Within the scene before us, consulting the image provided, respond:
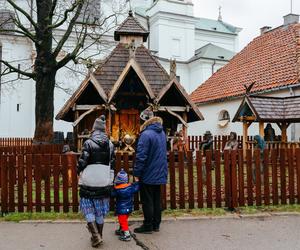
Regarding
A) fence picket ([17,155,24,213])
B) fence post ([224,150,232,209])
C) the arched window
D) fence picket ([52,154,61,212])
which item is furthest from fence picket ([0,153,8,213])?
the arched window

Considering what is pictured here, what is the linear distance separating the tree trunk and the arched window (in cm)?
1173

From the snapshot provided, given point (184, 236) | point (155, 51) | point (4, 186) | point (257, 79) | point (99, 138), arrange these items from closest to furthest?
point (99, 138), point (184, 236), point (4, 186), point (257, 79), point (155, 51)

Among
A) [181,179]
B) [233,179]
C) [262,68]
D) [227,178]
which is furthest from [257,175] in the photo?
[262,68]

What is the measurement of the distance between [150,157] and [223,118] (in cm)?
1743

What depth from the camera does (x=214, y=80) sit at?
2550cm

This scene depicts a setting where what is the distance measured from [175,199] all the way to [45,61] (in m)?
8.82

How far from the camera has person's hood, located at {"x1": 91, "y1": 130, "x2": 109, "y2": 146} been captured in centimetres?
561

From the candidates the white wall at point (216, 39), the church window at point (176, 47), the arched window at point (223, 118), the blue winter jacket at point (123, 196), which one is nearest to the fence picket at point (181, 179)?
the blue winter jacket at point (123, 196)

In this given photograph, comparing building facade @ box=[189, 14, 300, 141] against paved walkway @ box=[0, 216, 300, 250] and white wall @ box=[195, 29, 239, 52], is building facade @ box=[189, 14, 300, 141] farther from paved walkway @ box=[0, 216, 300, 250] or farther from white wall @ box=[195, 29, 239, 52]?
white wall @ box=[195, 29, 239, 52]

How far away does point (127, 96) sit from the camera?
12.5m

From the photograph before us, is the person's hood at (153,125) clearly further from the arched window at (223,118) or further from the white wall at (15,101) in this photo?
the white wall at (15,101)

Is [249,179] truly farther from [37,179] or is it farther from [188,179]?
[37,179]

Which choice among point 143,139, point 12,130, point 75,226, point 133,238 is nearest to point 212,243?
point 133,238

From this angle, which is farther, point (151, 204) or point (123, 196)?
point (151, 204)
